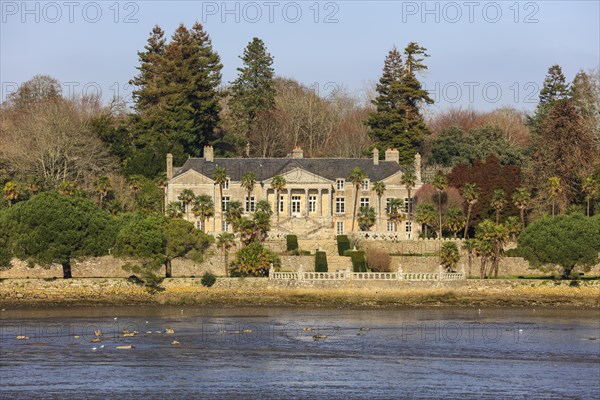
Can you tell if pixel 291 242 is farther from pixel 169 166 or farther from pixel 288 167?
pixel 169 166

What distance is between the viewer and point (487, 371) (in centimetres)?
6619

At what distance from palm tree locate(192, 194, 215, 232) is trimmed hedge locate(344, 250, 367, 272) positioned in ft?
42.6

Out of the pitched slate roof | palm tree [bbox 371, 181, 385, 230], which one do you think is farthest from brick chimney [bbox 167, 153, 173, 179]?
palm tree [bbox 371, 181, 385, 230]

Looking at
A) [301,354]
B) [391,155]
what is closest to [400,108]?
[391,155]

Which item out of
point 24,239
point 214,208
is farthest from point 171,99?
point 24,239

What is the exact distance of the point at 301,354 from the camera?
7012 cm

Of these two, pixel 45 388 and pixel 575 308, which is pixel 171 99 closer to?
pixel 575 308

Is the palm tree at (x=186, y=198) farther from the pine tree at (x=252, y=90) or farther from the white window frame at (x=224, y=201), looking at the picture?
the pine tree at (x=252, y=90)

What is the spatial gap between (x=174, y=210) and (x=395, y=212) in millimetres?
17006

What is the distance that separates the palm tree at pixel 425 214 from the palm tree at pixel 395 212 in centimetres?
313

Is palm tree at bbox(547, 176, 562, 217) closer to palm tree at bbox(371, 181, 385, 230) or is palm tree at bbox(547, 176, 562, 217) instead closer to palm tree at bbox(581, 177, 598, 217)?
palm tree at bbox(581, 177, 598, 217)

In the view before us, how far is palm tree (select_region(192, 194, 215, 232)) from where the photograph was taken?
349 ft

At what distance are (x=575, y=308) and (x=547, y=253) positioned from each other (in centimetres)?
430

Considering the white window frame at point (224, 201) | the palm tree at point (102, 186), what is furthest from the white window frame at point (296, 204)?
the palm tree at point (102, 186)
